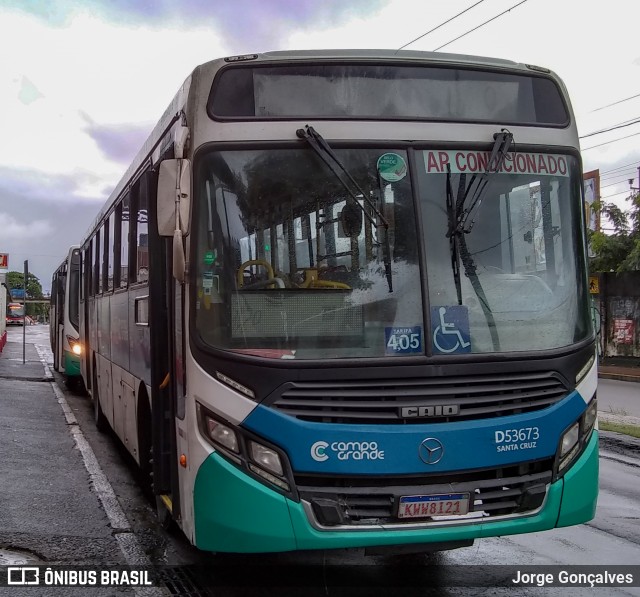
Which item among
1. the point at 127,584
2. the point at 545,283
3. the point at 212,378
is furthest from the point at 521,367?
the point at 127,584

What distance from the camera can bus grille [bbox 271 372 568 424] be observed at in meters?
4.25

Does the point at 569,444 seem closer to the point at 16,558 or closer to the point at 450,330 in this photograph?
the point at 450,330

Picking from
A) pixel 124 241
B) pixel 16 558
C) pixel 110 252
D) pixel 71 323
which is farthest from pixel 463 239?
pixel 71 323

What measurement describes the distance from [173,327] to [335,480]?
161cm

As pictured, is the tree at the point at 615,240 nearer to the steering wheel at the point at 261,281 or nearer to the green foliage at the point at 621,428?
the green foliage at the point at 621,428

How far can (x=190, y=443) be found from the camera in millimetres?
4566

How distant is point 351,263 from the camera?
457cm

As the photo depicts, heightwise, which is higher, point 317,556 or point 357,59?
point 357,59

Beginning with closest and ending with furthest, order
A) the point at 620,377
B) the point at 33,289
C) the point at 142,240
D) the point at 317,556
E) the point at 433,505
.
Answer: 1. the point at 433,505
2. the point at 317,556
3. the point at 142,240
4. the point at 620,377
5. the point at 33,289

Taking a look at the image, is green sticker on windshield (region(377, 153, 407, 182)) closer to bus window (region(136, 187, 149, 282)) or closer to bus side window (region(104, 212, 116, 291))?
bus window (region(136, 187, 149, 282))

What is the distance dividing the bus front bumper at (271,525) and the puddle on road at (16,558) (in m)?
1.88

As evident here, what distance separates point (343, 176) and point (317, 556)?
2891 mm

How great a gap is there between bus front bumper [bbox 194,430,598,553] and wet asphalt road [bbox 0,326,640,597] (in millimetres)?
788

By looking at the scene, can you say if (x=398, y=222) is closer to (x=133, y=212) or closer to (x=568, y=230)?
(x=568, y=230)
